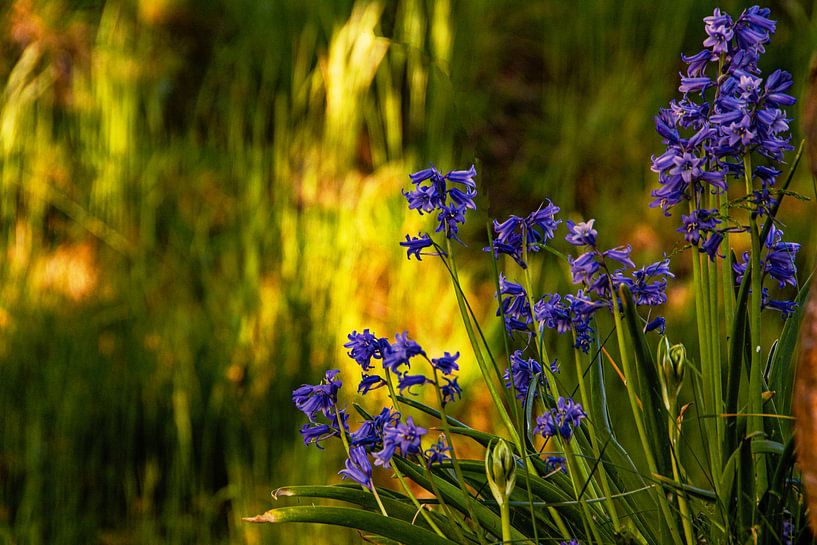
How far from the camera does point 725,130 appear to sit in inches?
35.3

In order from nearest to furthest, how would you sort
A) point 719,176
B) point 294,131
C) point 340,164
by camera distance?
point 719,176 < point 340,164 < point 294,131

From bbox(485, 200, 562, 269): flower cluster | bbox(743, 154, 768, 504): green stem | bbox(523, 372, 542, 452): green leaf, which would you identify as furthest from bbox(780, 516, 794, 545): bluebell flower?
bbox(485, 200, 562, 269): flower cluster

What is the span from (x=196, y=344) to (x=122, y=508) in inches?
20.0

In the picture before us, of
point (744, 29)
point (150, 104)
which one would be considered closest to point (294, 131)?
point (150, 104)

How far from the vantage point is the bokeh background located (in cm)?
236

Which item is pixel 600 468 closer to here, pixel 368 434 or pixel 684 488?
pixel 684 488

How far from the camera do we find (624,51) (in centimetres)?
365

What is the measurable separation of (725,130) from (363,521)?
1.71ft

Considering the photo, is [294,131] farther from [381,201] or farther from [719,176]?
[719,176]

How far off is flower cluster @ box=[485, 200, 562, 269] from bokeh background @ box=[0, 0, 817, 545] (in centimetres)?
127

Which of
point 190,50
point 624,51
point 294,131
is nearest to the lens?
point 294,131

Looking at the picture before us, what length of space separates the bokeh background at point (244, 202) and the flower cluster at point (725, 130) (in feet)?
4.28

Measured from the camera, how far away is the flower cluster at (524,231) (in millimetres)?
983

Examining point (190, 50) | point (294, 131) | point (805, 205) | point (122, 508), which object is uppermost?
point (190, 50)
